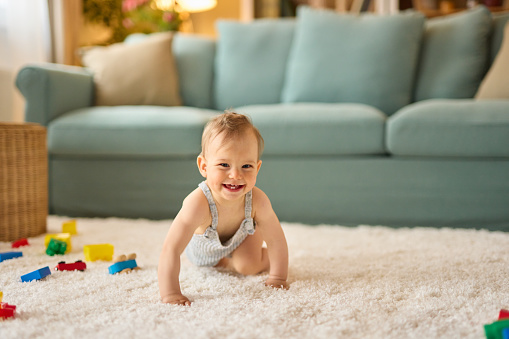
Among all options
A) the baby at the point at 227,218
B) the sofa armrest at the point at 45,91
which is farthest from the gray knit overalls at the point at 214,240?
the sofa armrest at the point at 45,91

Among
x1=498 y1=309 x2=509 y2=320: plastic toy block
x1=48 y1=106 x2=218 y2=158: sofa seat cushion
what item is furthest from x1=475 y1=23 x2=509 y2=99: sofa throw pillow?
x1=498 y1=309 x2=509 y2=320: plastic toy block

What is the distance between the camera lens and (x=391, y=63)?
2285 mm

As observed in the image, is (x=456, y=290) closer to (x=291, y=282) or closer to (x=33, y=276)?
(x=291, y=282)

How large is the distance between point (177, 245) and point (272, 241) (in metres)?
0.25

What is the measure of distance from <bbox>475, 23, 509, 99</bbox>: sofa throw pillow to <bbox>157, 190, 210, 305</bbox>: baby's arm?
5.12 feet

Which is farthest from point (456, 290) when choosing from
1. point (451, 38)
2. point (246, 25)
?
point (246, 25)

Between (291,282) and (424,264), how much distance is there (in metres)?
0.42

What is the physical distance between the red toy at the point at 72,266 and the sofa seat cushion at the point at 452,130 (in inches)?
48.2

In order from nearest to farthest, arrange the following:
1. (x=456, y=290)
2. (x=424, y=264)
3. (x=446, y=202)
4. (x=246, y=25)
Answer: (x=456, y=290) → (x=424, y=264) → (x=446, y=202) → (x=246, y=25)

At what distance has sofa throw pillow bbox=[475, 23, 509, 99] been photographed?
6.46 feet

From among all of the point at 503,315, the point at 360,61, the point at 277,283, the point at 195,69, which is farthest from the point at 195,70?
the point at 503,315

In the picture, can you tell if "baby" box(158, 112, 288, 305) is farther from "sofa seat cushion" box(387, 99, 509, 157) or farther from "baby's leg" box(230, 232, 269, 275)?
"sofa seat cushion" box(387, 99, 509, 157)

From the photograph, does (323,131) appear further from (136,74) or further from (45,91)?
(45,91)

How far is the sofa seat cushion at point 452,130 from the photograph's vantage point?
1.65m
